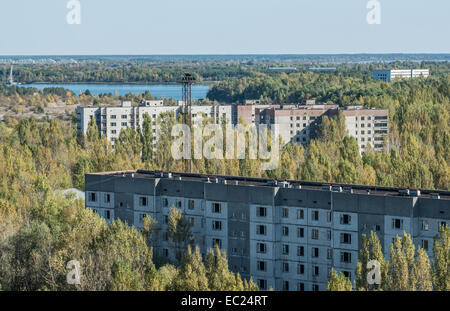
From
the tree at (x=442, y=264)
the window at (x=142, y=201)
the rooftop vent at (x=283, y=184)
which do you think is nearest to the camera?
the tree at (x=442, y=264)

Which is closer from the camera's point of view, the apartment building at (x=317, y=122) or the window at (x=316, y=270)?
the window at (x=316, y=270)

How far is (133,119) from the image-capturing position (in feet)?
176

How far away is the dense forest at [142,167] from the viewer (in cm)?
1852

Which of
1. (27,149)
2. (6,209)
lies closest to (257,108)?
(27,149)

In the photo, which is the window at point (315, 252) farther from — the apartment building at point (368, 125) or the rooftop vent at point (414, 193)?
the apartment building at point (368, 125)

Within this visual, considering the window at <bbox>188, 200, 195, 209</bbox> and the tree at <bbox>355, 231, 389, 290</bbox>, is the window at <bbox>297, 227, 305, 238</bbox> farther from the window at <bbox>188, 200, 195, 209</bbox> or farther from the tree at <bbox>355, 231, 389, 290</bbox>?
the window at <bbox>188, 200, 195, 209</bbox>

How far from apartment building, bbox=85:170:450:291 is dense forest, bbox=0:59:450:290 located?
65 centimetres

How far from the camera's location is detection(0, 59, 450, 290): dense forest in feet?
60.7

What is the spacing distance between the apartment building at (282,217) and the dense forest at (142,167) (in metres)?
0.65

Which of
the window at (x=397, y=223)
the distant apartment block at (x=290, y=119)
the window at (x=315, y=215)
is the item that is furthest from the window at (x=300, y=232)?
the distant apartment block at (x=290, y=119)

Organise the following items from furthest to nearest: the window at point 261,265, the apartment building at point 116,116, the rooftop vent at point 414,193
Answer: the apartment building at point 116,116
the window at point 261,265
the rooftop vent at point 414,193

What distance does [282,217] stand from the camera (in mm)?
22531

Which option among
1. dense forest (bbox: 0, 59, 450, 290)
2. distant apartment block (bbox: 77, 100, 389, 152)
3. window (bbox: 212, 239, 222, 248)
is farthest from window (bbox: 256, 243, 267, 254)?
distant apartment block (bbox: 77, 100, 389, 152)

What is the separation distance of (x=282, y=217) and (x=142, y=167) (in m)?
15.1
